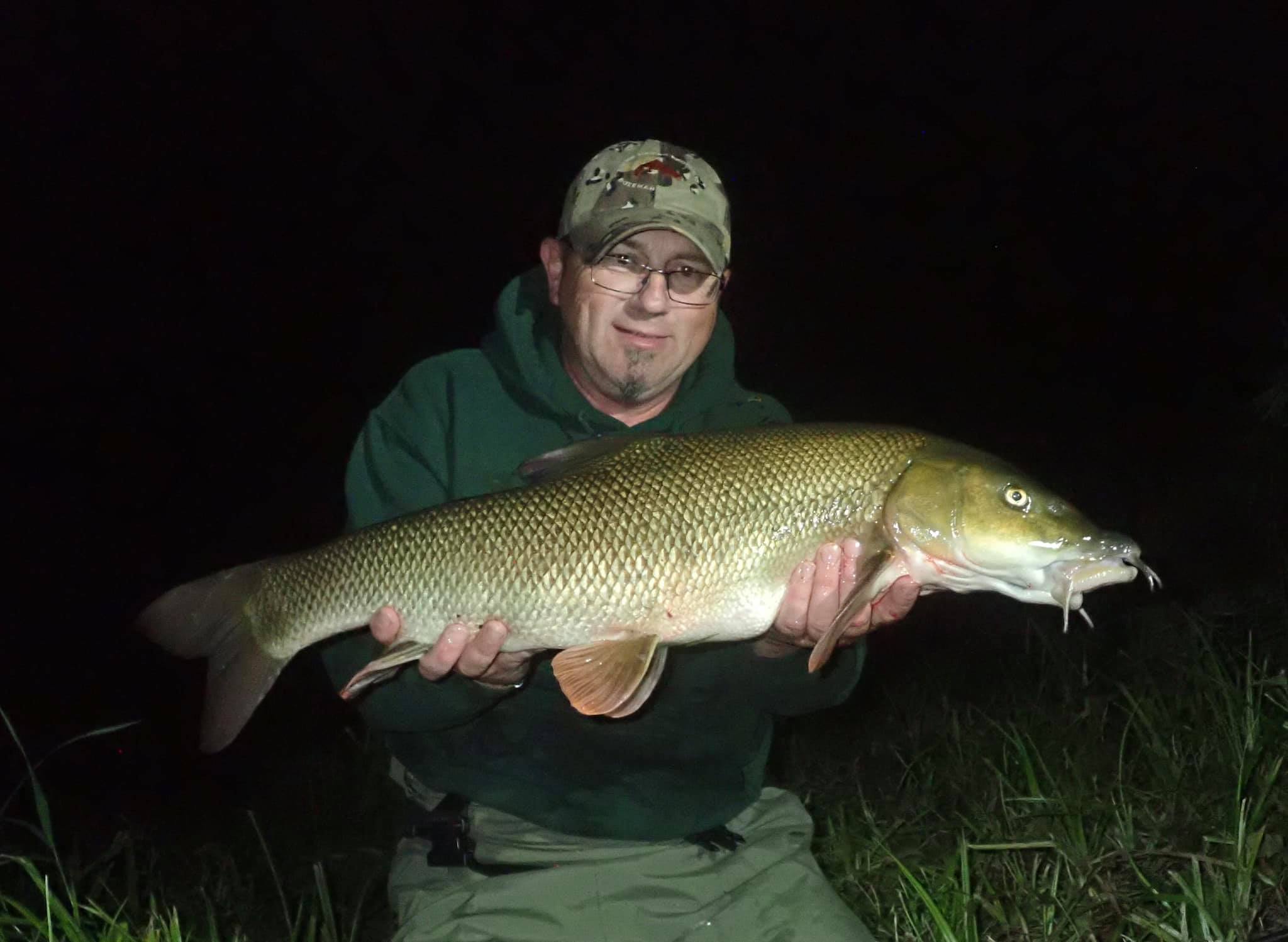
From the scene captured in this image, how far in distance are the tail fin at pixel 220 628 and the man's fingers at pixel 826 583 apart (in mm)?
1012

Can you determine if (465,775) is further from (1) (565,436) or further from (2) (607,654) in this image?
(1) (565,436)

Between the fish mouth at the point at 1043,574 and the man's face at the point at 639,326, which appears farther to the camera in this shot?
the man's face at the point at 639,326

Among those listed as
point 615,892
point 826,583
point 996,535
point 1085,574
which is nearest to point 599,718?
point 615,892

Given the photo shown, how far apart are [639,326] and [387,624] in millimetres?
866

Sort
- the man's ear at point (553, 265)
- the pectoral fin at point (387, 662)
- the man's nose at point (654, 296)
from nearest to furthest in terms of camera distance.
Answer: the pectoral fin at point (387, 662) < the man's nose at point (654, 296) < the man's ear at point (553, 265)

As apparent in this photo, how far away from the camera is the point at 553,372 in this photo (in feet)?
8.16

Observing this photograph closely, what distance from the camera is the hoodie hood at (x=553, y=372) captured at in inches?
96.7

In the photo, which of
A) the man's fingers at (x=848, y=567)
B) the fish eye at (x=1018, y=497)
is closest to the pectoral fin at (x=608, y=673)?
the man's fingers at (x=848, y=567)

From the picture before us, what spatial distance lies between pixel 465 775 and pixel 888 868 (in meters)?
1.05

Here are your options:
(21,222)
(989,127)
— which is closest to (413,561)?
(21,222)

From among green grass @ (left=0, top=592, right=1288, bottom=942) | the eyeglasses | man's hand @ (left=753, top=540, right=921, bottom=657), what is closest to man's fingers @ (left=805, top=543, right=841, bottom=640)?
man's hand @ (left=753, top=540, right=921, bottom=657)

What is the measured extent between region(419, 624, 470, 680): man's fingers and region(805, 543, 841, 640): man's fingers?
64 cm

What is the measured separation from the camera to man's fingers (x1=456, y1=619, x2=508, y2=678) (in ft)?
6.50

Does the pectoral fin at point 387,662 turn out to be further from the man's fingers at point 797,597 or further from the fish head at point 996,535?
the fish head at point 996,535
